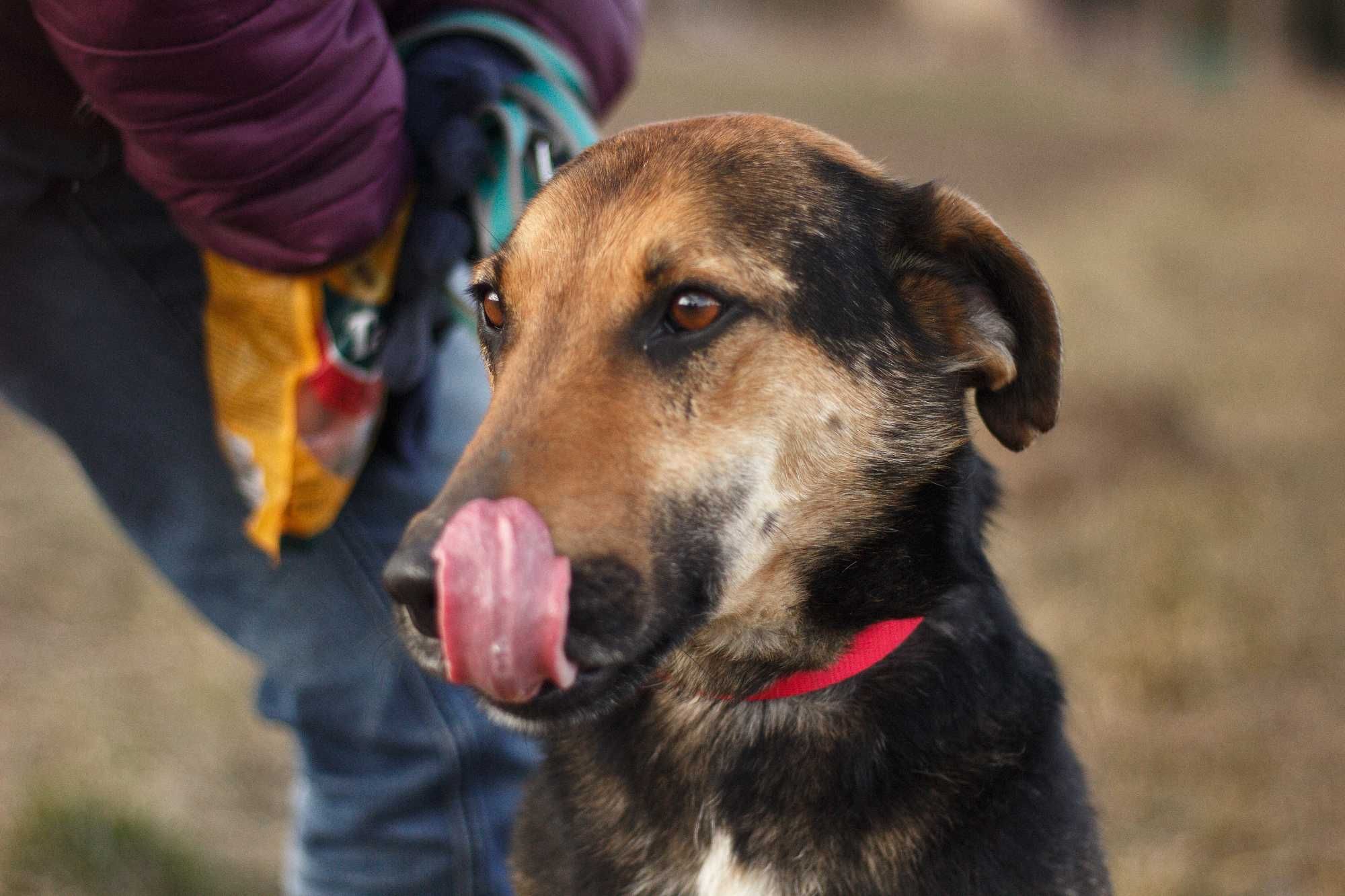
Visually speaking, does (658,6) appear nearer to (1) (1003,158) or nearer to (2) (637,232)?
(1) (1003,158)

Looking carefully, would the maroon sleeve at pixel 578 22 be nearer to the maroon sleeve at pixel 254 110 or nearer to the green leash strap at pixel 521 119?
the green leash strap at pixel 521 119

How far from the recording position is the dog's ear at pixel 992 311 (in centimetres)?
211

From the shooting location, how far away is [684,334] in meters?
2.00

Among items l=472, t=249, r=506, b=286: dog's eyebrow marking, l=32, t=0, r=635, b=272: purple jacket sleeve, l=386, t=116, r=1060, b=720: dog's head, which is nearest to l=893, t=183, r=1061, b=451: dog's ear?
l=386, t=116, r=1060, b=720: dog's head

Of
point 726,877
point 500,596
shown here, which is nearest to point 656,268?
point 500,596

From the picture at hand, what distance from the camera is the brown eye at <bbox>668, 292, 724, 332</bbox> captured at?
2002 mm

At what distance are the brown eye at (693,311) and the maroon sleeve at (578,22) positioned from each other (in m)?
1.00

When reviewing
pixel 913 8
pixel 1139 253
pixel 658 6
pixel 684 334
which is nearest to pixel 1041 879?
pixel 684 334

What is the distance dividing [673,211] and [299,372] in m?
0.92

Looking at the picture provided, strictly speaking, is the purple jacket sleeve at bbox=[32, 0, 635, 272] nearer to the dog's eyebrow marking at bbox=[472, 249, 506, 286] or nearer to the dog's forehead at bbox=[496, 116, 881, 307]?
the dog's eyebrow marking at bbox=[472, 249, 506, 286]

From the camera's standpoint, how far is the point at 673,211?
6.70 feet

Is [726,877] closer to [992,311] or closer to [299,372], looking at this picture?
[992,311]

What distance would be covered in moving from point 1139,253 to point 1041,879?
11024mm

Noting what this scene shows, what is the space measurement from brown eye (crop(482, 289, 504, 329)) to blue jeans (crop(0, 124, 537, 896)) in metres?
0.51
